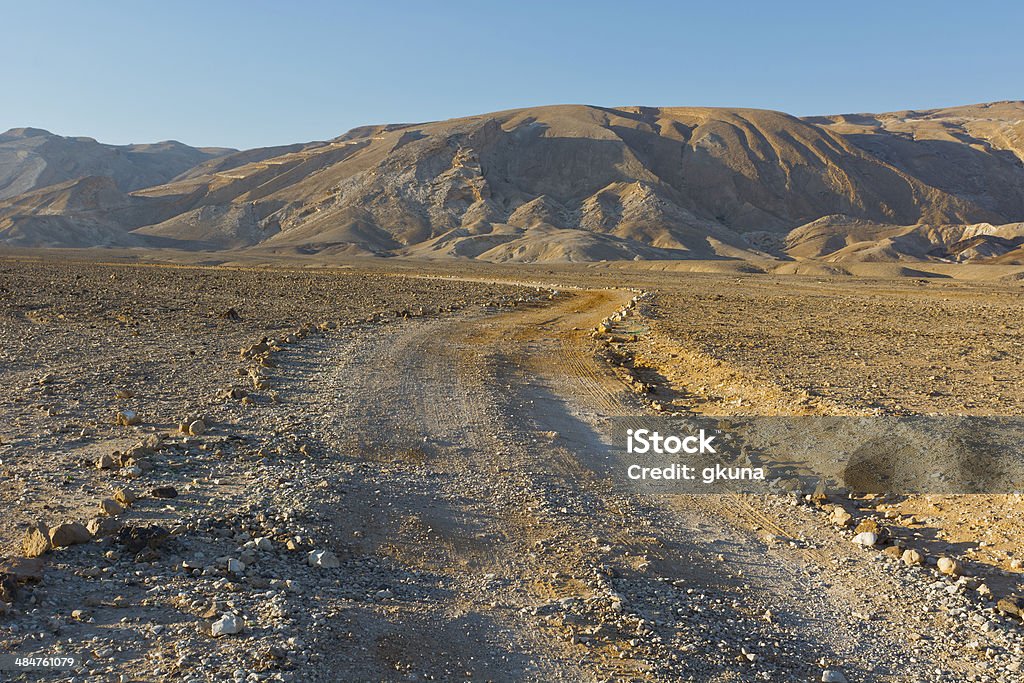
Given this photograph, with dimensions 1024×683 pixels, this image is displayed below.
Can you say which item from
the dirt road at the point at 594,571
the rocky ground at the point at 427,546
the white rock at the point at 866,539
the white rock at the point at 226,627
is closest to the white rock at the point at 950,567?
the rocky ground at the point at 427,546

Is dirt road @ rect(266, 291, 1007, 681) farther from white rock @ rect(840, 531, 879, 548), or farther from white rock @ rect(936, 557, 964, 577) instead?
white rock @ rect(936, 557, 964, 577)

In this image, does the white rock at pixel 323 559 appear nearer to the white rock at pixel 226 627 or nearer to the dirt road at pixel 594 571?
the dirt road at pixel 594 571

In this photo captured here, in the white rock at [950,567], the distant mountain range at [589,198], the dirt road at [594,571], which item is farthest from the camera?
the distant mountain range at [589,198]

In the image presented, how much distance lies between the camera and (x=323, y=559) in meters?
6.33

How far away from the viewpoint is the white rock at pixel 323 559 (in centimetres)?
631

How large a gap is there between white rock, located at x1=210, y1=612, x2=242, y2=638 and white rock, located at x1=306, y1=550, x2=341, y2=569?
1.13m

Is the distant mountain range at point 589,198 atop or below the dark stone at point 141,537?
atop

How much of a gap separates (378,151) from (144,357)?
151 metres

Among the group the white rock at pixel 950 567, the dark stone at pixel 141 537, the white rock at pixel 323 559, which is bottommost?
the white rock at pixel 950 567

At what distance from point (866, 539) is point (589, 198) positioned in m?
142

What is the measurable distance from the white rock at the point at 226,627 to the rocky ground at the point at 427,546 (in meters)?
0.02

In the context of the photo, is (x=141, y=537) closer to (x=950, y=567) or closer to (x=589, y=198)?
(x=950, y=567)

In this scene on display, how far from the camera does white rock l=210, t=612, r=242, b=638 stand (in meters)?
5.13

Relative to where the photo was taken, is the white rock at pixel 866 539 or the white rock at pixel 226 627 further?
the white rock at pixel 866 539
